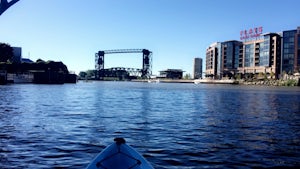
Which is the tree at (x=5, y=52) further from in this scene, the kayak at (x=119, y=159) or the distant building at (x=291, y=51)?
the kayak at (x=119, y=159)

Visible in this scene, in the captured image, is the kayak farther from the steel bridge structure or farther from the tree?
the tree

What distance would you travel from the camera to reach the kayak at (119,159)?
767 cm

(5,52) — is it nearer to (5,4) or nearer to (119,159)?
(5,4)

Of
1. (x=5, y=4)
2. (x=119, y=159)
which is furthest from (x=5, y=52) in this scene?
(x=119, y=159)

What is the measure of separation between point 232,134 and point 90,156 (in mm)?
10900

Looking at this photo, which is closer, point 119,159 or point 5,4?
point 119,159

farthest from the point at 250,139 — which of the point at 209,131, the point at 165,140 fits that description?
the point at 165,140

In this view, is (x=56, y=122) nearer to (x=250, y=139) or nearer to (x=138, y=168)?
(x=250, y=139)

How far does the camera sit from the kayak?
25.2 ft

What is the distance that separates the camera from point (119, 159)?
7.75 metres

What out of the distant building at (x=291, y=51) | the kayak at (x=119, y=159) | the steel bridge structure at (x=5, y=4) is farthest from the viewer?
the distant building at (x=291, y=51)

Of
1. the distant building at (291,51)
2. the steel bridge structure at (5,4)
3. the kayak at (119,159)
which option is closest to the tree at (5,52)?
the steel bridge structure at (5,4)

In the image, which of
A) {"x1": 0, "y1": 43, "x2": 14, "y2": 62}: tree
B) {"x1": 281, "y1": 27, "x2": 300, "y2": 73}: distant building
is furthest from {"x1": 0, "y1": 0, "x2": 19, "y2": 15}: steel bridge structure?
{"x1": 281, "y1": 27, "x2": 300, "y2": 73}: distant building

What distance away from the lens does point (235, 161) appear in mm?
14172
